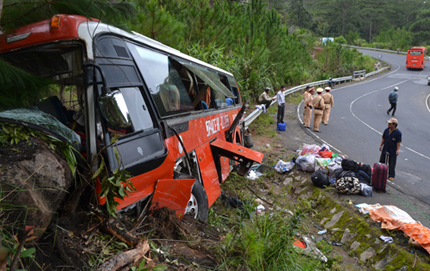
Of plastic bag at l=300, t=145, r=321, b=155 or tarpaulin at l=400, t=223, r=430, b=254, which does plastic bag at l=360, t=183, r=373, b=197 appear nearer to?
tarpaulin at l=400, t=223, r=430, b=254

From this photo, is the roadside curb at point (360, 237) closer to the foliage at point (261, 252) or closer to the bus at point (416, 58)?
the foliage at point (261, 252)

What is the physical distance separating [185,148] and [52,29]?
2.16 m

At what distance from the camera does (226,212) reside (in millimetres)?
5555

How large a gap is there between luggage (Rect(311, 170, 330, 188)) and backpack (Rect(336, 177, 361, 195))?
16.2 inches

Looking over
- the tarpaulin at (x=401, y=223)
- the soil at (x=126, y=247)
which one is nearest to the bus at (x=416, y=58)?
the tarpaulin at (x=401, y=223)

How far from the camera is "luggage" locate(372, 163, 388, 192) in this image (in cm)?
755

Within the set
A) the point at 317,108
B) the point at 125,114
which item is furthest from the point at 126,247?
the point at 317,108

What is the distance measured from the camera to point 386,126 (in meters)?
15.5

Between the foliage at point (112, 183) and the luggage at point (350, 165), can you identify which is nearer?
the foliage at point (112, 183)

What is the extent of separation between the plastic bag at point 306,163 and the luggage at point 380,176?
1532 mm

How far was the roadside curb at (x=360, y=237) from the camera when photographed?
507 centimetres

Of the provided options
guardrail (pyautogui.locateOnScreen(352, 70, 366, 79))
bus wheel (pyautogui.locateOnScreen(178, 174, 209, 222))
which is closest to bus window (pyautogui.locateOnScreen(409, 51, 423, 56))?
guardrail (pyautogui.locateOnScreen(352, 70, 366, 79))

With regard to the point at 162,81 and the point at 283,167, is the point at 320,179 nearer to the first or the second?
the point at 283,167

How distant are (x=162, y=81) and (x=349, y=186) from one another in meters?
5.18
